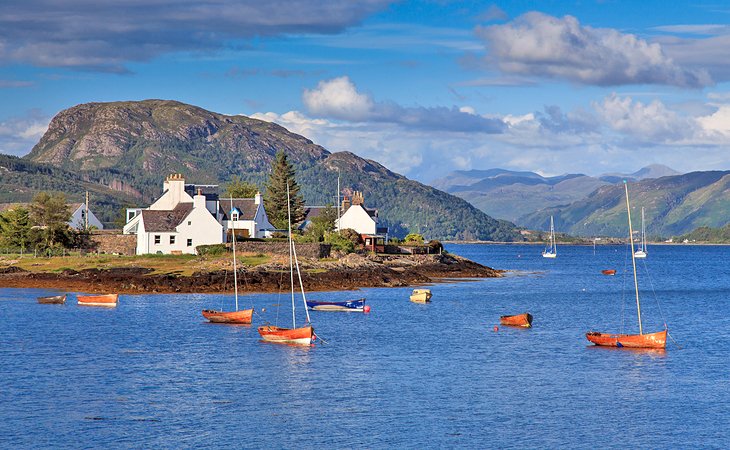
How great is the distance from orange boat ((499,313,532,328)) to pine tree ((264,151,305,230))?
74290 millimetres

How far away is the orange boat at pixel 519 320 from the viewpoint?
80.8 m

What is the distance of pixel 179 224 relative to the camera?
12788cm

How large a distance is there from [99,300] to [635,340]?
51214mm

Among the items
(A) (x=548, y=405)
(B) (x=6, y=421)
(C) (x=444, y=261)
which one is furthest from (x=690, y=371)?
(C) (x=444, y=261)

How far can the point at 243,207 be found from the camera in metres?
141

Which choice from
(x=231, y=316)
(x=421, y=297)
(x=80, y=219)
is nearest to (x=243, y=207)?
(x=80, y=219)

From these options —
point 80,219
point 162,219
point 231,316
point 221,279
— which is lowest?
point 231,316

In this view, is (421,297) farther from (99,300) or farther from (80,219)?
(80,219)

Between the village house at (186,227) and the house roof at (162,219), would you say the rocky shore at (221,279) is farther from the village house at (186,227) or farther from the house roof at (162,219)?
the house roof at (162,219)

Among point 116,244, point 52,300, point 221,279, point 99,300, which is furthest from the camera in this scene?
point 116,244

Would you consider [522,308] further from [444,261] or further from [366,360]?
[444,261]

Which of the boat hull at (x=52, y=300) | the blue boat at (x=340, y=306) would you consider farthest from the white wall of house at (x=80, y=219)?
the blue boat at (x=340, y=306)

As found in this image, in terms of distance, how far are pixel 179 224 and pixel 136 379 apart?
2964 inches

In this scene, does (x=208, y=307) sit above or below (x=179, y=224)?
below
